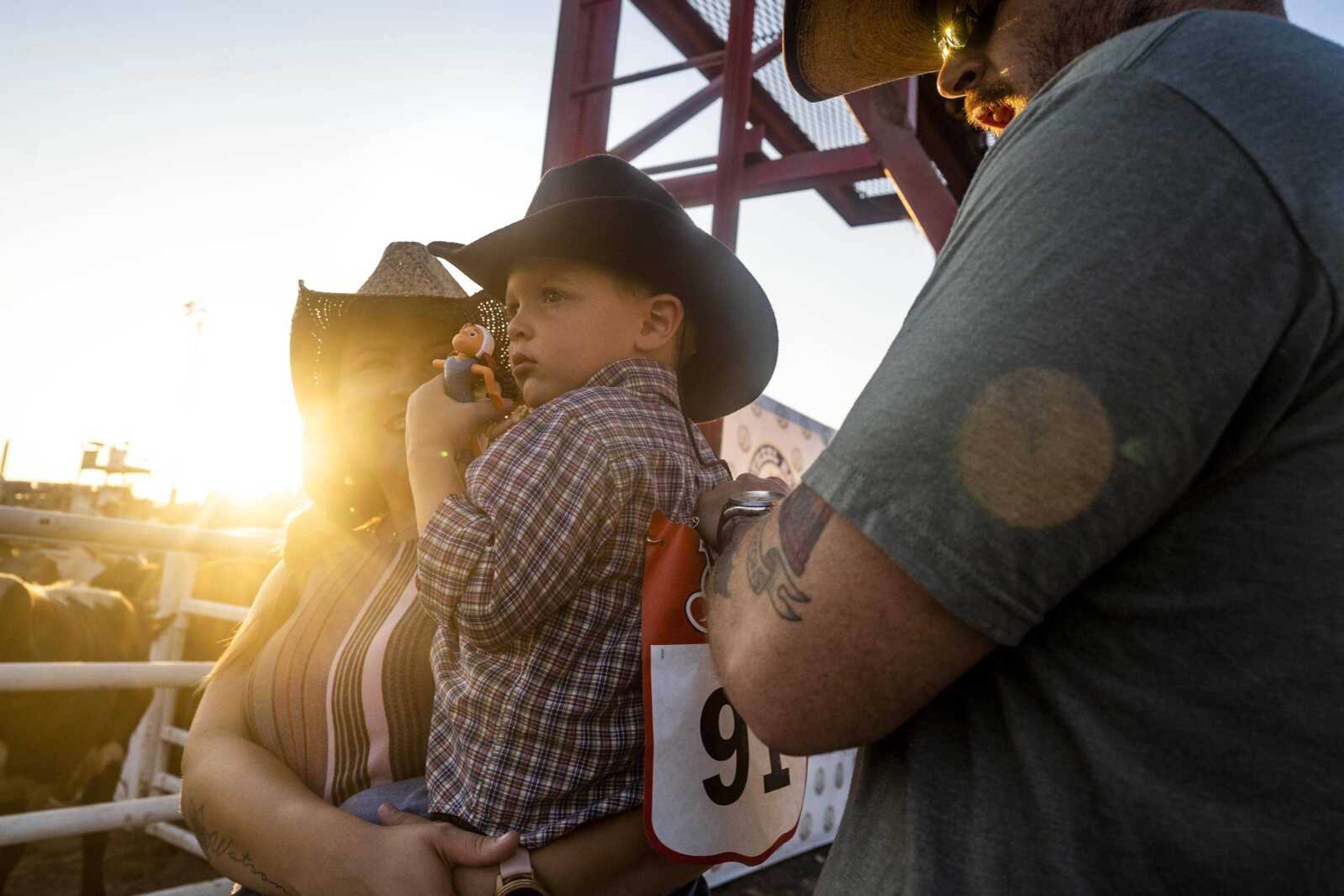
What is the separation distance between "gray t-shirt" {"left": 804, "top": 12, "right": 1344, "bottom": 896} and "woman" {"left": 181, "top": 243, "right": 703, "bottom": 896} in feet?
2.90

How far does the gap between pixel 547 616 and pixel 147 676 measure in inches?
88.6

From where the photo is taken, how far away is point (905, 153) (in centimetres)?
494

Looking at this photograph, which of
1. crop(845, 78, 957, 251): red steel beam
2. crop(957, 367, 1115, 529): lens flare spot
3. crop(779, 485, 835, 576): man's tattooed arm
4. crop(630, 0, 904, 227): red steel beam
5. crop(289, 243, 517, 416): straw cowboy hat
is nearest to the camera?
crop(957, 367, 1115, 529): lens flare spot

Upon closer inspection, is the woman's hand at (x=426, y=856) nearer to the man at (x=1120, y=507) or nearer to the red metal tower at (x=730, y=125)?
the man at (x=1120, y=507)

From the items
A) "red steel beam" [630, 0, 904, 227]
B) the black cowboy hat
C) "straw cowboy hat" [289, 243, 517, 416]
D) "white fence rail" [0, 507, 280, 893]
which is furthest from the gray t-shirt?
"red steel beam" [630, 0, 904, 227]

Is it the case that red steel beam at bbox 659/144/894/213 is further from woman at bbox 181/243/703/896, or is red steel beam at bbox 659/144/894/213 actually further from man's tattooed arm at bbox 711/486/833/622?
man's tattooed arm at bbox 711/486/833/622

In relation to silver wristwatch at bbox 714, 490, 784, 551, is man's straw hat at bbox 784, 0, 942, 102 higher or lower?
higher

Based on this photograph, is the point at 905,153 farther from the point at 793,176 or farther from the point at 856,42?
the point at 856,42

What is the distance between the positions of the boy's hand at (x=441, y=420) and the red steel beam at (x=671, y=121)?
405 centimetres

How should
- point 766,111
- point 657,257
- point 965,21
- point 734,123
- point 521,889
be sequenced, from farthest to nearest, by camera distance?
1. point 766,111
2. point 734,123
3. point 657,257
4. point 521,889
5. point 965,21

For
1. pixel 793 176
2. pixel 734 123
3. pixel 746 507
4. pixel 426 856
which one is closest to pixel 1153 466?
pixel 746 507

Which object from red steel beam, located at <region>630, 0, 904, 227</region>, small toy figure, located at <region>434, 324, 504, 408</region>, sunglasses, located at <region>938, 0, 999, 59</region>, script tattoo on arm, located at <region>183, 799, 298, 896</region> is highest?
red steel beam, located at <region>630, 0, 904, 227</region>

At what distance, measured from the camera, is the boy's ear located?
6.04 feet

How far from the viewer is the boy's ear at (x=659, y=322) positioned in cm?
184
